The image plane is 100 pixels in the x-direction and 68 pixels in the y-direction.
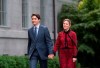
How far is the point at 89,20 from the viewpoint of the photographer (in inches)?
1047

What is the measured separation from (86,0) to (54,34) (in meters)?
2.77

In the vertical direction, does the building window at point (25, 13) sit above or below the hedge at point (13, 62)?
above

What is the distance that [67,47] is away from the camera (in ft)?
42.9

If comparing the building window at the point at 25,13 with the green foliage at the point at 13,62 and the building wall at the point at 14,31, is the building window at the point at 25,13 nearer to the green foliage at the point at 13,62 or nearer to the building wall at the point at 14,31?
the building wall at the point at 14,31

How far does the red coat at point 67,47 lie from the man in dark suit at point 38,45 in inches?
15.4

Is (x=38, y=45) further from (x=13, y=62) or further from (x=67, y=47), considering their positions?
(x=13, y=62)

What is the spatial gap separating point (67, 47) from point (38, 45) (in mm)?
899

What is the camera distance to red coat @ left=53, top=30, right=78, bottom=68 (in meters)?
13.0

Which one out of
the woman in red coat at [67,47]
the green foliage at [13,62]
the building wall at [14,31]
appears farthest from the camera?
the building wall at [14,31]

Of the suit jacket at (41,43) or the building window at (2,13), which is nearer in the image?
the suit jacket at (41,43)

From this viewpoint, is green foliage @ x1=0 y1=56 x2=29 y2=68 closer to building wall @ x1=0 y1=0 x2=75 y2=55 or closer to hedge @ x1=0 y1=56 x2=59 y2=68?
hedge @ x1=0 y1=56 x2=59 y2=68

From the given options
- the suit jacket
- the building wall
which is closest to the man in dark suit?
the suit jacket

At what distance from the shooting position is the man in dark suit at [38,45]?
1265 cm

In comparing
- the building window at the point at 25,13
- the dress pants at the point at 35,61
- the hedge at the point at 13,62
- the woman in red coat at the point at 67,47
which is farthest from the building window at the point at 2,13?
the dress pants at the point at 35,61
